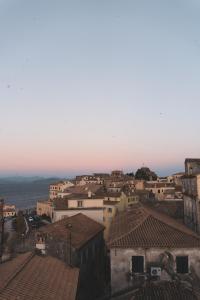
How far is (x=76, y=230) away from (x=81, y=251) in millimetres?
4112

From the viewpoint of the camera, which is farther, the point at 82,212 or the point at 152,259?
the point at 82,212

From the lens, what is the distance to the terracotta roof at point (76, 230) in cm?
3199

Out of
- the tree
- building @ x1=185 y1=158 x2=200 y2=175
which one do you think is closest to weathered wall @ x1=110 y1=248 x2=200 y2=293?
building @ x1=185 y1=158 x2=200 y2=175

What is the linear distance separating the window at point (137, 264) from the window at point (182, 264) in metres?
2.03

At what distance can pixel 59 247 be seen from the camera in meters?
31.3

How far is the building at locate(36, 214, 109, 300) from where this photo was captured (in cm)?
3004

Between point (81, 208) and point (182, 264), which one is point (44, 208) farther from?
point (182, 264)

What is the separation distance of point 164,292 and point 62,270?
525cm

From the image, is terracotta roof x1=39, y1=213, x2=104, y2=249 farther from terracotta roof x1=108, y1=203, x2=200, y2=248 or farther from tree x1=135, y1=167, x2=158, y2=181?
tree x1=135, y1=167, x2=158, y2=181

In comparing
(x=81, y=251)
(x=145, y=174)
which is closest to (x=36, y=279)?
(x=81, y=251)

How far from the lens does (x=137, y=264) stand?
2289 centimetres

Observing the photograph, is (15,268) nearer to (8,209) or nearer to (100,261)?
(100,261)

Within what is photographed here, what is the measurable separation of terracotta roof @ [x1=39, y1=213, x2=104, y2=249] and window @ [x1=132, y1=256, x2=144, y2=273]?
8.43m

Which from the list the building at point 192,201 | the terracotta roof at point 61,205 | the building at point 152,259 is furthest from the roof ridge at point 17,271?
the terracotta roof at point 61,205
